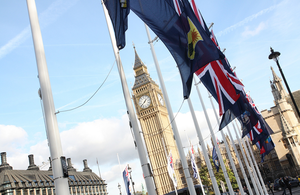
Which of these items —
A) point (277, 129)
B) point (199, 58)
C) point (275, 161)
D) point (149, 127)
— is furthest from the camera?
point (149, 127)

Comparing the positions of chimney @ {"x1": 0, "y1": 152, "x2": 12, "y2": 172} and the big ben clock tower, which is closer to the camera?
chimney @ {"x1": 0, "y1": 152, "x2": 12, "y2": 172}

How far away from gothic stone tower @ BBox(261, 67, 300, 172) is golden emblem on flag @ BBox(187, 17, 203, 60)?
198 feet

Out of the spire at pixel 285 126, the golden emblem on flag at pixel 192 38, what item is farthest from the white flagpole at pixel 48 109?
the spire at pixel 285 126

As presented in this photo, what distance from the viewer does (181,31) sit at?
768cm

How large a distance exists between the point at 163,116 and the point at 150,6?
276ft

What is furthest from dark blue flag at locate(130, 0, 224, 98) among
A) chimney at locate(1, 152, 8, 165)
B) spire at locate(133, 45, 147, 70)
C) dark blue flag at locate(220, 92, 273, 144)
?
spire at locate(133, 45, 147, 70)

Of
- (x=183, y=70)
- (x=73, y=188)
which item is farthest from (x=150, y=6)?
(x=73, y=188)

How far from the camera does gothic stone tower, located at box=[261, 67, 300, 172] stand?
198ft

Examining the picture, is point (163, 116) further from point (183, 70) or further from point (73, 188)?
point (183, 70)

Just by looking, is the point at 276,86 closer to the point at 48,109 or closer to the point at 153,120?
the point at 153,120

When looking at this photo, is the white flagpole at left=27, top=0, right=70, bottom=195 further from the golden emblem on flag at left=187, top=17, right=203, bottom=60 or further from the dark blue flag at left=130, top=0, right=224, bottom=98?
the golden emblem on flag at left=187, top=17, right=203, bottom=60

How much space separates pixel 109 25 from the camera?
9.74m

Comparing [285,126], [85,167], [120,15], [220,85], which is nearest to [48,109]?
[120,15]

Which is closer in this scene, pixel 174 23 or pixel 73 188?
pixel 174 23
